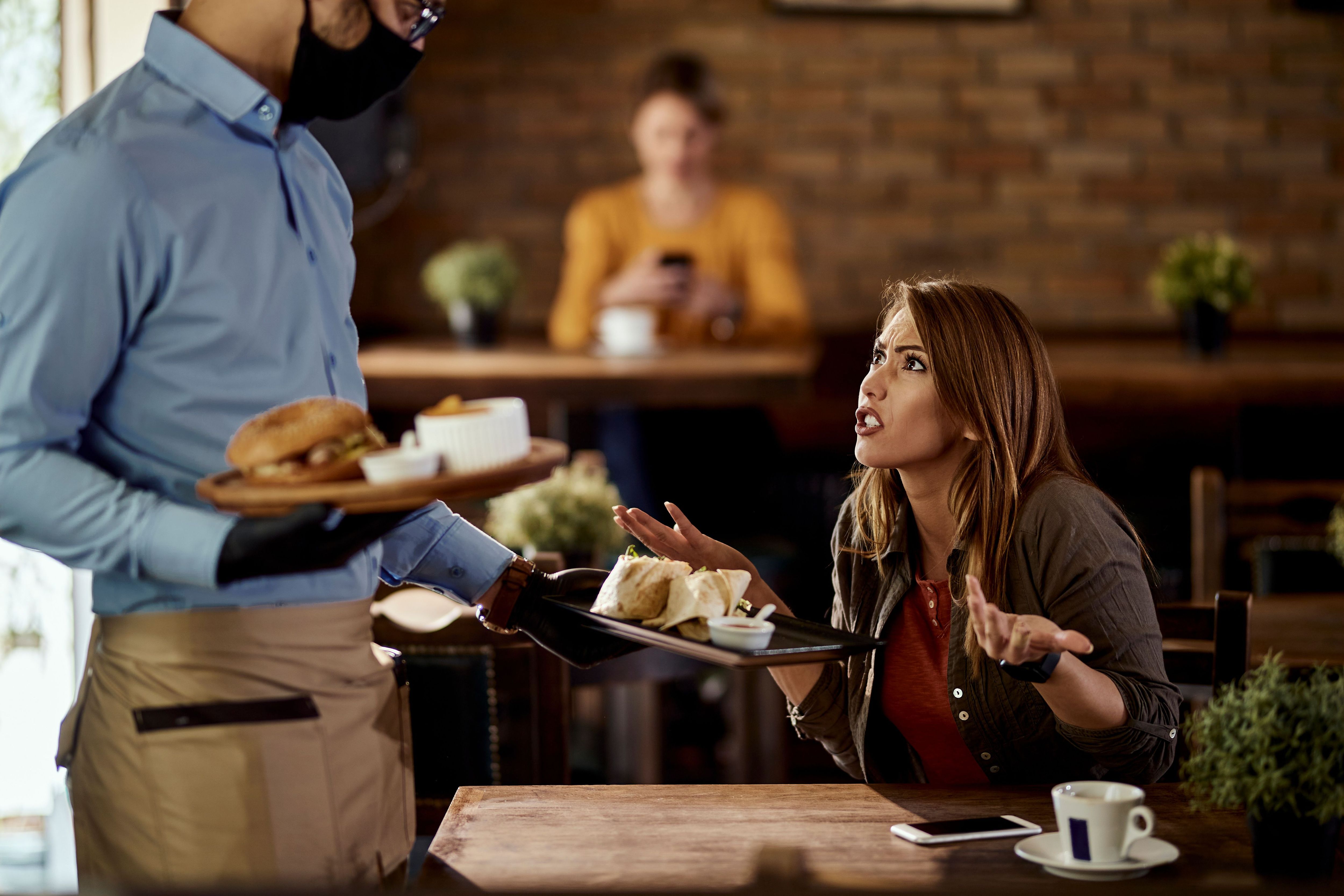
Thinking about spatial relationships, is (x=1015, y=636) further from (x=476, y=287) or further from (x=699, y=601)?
(x=476, y=287)

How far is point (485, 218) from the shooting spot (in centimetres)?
552

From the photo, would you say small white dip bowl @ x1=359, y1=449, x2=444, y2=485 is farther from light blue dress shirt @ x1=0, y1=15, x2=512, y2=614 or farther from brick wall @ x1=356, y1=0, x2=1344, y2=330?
brick wall @ x1=356, y1=0, x2=1344, y2=330

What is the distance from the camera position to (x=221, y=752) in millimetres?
1134

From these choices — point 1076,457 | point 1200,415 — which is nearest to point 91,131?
point 1076,457

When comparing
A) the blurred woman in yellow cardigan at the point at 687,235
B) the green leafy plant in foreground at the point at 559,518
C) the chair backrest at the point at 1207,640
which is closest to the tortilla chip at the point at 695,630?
the chair backrest at the point at 1207,640

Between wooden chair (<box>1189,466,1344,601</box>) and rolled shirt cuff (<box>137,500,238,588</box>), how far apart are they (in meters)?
2.11

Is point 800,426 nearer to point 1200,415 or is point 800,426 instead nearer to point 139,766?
point 1200,415

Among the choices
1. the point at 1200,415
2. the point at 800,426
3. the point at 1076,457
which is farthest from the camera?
the point at 800,426

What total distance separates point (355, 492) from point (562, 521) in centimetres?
149

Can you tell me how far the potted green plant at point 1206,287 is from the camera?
4.10 metres

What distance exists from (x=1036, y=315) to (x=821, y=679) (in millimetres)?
4075

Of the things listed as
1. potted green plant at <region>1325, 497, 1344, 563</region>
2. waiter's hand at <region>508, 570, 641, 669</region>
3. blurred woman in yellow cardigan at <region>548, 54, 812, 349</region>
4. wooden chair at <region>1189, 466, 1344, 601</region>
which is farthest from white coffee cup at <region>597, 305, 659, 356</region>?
waiter's hand at <region>508, 570, 641, 669</region>

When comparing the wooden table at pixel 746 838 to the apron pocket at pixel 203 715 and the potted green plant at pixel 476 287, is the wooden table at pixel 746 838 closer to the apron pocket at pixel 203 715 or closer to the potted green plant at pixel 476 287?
the apron pocket at pixel 203 715

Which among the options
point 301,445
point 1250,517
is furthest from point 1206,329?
point 301,445
